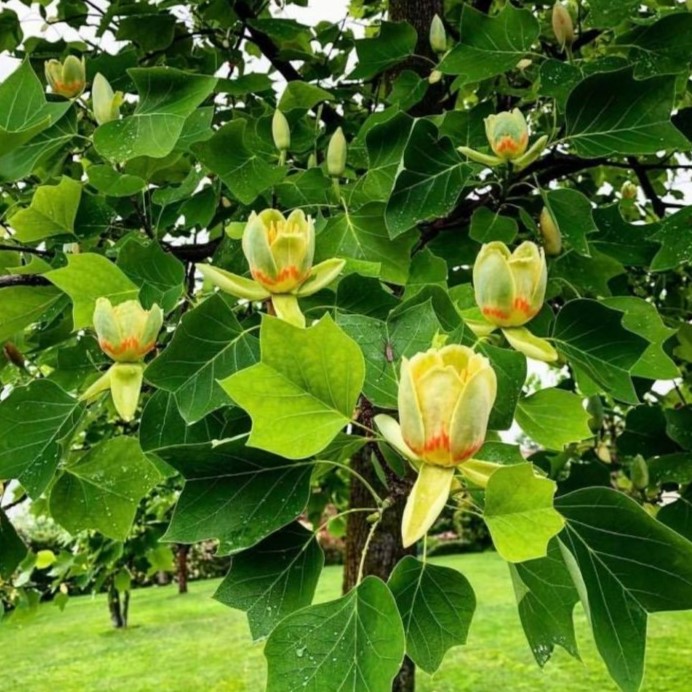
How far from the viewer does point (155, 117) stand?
1007mm

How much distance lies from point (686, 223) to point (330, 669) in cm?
85

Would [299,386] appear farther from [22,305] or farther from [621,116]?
[621,116]

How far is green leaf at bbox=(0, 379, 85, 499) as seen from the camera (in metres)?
0.85

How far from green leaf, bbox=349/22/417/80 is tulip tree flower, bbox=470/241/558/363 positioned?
0.91 m

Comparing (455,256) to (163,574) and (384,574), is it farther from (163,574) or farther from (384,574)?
(163,574)

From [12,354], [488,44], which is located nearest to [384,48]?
[488,44]

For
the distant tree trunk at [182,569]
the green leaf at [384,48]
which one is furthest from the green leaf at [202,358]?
the distant tree trunk at [182,569]

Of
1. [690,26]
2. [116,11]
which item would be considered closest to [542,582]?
[690,26]

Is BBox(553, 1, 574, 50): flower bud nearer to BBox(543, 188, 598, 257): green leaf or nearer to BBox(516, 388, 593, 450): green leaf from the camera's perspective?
BBox(543, 188, 598, 257): green leaf

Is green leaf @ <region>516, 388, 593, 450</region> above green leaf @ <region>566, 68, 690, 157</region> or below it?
below

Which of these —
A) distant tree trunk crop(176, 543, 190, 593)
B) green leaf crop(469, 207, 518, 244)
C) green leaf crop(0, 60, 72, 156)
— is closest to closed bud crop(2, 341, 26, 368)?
green leaf crop(0, 60, 72, 156)

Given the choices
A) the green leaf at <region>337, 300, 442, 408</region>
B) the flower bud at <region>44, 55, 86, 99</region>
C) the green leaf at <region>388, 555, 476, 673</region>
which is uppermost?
the flower bud at <region>44, 55, 86, 99</region>

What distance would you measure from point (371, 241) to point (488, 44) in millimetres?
455

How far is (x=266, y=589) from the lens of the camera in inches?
27.0
